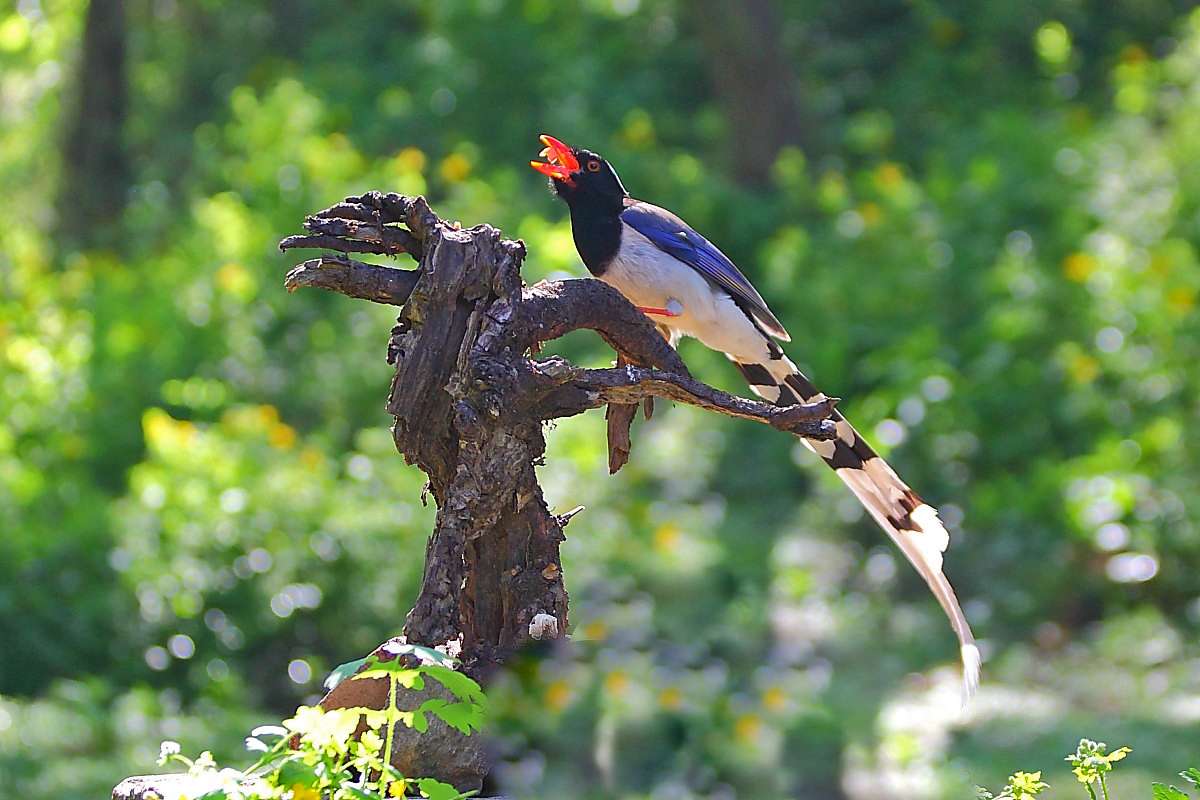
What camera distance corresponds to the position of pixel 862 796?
5406 millimetres

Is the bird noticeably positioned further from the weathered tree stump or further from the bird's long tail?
the weathered tree stump

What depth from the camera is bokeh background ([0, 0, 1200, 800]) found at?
18.0ft

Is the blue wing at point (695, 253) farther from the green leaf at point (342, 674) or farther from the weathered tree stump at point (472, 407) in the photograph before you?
the green leaf at point (342, 674)

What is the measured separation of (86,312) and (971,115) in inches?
248

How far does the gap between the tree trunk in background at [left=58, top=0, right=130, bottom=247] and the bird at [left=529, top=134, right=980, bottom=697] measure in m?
8.00

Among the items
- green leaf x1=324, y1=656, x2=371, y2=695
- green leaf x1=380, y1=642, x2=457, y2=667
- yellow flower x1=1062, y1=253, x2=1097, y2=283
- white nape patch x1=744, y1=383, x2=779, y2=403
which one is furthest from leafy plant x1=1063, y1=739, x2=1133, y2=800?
yellow flower x1=1062, y1=253, x2=1097, y2=283

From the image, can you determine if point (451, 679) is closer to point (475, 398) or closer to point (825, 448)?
point (475, 398)

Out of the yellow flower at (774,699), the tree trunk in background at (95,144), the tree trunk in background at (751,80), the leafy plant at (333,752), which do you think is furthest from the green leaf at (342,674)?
the tree trunk in background at (95,144)

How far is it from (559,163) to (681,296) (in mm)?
486

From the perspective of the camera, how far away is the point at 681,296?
12.0 ft

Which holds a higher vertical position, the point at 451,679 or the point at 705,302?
the point at 705,302

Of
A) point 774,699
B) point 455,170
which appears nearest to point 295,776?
point 774,699

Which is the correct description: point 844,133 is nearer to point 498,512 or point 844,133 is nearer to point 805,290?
point 805,290

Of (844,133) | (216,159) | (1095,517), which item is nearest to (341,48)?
(216,159)
